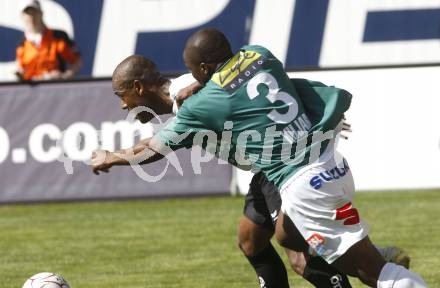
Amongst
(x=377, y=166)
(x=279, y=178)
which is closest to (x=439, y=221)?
(x=377, y=166)

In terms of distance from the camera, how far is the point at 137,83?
7.39m

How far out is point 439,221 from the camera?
12.2 meters

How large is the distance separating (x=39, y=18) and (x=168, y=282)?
22.9ft

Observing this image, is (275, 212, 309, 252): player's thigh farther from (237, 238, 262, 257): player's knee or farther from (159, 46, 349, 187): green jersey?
(237, 238, 262, 257): player's knee

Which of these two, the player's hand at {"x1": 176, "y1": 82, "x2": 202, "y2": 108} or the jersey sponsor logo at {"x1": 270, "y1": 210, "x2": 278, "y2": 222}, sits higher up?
the player's hand at {"x1": 176, "y1": 82, "x2": 202, "y2": 108}

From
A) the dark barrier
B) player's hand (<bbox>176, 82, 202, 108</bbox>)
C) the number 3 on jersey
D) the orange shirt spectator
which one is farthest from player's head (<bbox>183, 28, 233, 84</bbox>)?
the orange shirt spectator

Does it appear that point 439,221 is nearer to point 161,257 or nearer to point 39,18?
point 161,257

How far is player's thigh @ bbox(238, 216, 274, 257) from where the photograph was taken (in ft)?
26.0

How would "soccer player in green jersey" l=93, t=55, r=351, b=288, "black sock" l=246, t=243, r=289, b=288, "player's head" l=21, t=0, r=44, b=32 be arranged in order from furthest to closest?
"player's head" l=21, t=0, r=44, b=32, "black sock" l=246, t=243, r=289, b=288, "soccer player in green jersey" l=93, t=55, r=351, b=288

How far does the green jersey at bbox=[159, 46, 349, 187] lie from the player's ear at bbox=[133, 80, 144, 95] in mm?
541

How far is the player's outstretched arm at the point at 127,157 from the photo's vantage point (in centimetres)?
699

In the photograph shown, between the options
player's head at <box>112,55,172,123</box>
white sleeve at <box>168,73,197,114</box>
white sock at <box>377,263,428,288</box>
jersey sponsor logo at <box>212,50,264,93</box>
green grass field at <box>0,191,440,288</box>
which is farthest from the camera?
green grass field at <box>0,191,440,288</box>

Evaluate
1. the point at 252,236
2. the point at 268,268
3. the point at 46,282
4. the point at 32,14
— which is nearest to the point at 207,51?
the point at 252,236

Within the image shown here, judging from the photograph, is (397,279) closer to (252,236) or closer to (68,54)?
(252,236)
